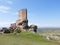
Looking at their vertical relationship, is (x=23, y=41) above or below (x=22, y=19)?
below

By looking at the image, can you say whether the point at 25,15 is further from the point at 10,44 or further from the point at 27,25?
the point at 10,44

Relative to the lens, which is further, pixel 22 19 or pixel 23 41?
pixel 22 19

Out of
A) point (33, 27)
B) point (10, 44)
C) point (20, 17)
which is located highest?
point (20, 17)

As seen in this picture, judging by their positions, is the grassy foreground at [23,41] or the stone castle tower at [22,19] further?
the stone castle tower at [22,19]

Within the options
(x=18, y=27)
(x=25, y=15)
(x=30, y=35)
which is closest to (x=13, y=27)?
(x=18, y=27)

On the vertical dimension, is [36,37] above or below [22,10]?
below

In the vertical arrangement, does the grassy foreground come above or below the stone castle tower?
below

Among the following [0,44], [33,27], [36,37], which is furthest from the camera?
[33,27]

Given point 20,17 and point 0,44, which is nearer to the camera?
point 0,44

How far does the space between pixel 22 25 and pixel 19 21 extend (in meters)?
2.32

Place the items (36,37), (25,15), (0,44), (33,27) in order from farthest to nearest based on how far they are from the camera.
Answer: (25,15) < (33,27) < (36,37) < (0,44)

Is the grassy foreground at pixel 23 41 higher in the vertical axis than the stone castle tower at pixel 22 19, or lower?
lower

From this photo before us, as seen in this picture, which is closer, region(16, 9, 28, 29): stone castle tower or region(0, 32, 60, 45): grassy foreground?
region(0, 32, 60, 45): grassy foreground

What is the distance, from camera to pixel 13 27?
175 ft
